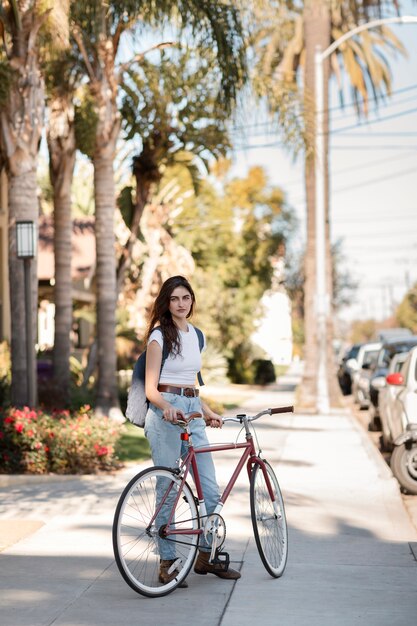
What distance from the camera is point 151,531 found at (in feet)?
22.5

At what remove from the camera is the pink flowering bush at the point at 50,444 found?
12.8m

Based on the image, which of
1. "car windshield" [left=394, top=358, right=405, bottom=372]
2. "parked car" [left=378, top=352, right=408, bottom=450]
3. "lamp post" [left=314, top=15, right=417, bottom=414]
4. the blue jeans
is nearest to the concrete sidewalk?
the blue jeans

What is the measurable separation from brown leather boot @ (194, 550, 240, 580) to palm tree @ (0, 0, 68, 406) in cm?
754

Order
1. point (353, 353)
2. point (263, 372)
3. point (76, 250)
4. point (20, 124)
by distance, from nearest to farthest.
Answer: point (20, 124) < point (76, 250) < point (353, 353) < point (263, 372)

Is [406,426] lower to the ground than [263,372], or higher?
higher

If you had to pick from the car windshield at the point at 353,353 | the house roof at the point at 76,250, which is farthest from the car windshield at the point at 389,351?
the car windshield at the point at 353,353

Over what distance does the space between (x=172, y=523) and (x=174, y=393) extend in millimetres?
836

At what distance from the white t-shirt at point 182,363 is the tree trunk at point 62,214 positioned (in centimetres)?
1209

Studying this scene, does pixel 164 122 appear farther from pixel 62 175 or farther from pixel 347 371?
pixel 347 371

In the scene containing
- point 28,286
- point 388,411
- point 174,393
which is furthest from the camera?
point 388,411

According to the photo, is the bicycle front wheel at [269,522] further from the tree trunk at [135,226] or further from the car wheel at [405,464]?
the tree trunk at [135,226]

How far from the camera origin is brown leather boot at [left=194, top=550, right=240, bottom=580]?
731cm

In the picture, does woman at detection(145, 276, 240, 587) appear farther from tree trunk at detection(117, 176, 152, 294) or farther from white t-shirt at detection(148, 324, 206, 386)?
tree trunk at detection(117, 176, 152, 294)

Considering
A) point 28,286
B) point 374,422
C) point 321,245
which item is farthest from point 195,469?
point 321,245
